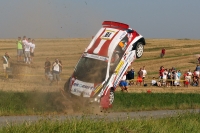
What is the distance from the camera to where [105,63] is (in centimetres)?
2192

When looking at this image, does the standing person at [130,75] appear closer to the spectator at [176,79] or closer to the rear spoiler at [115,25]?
the spectator at [176,79]

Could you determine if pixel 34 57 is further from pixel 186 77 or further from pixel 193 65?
pixel 193 65

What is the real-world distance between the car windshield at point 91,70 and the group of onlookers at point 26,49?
418 inches

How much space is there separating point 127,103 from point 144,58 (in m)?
25.1

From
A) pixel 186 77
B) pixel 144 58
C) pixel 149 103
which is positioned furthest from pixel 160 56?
pixel 149 103

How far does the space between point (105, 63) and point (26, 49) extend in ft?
41.5

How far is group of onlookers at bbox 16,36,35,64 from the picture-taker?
3272cm

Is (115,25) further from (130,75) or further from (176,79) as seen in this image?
(176,79)

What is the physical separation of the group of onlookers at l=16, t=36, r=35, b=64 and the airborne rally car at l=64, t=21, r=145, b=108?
10.3m

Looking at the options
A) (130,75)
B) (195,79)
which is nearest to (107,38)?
(130,75)

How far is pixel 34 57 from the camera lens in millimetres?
35062

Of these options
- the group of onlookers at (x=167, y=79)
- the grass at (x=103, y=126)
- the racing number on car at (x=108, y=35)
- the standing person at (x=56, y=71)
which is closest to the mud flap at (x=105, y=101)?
the racing number on car at (x=108, y=35)

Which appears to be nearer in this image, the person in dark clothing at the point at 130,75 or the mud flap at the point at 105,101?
the mud flap at the point at 105,101

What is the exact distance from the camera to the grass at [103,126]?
35.5ft
